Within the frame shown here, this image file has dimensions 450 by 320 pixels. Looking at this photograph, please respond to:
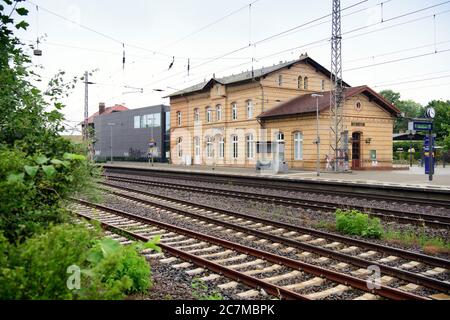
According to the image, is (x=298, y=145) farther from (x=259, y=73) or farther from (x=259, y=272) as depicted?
(x=259, y=272)

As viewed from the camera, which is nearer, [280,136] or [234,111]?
[280,136]

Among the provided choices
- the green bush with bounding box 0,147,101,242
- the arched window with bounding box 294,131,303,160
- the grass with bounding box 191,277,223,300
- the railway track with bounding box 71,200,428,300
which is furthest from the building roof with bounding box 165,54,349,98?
the green bush with bounding box 0,147,101,242

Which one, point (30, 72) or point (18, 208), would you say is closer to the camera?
point (18, 208)

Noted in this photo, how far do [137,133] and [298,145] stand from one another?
1181 inches

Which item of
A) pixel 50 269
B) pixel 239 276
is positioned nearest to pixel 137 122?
pixel 239 276

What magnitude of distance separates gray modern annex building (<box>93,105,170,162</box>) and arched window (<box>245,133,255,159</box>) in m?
15.0

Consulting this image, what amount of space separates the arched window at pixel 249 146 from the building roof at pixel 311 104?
102 inches

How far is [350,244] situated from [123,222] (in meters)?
5.99

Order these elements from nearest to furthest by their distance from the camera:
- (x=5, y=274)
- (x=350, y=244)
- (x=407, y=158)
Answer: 1. (x=5, y=274)
2. (x=350, y=244)
3. (x=407, y=158)

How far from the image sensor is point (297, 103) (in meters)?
35.8

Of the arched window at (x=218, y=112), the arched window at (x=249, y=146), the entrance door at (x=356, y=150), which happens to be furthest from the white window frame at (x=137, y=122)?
the entrance door at (x=356, y=150)

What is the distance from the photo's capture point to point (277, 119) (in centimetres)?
3522
